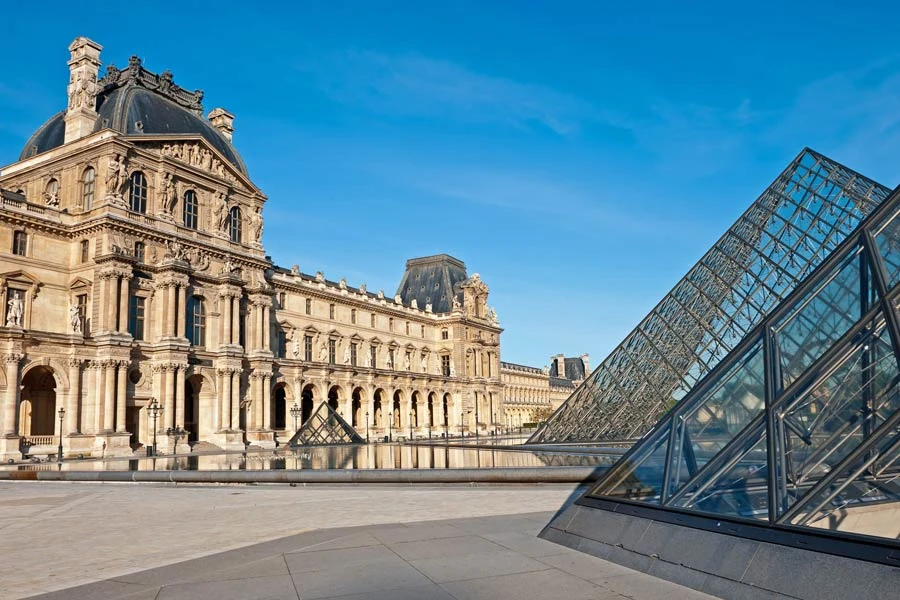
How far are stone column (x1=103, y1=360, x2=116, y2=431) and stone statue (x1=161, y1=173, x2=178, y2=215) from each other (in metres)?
9.91

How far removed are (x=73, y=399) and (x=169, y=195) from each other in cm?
1269

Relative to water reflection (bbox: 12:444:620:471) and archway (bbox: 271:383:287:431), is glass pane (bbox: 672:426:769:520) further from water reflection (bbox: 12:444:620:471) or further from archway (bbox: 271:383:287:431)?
archway (bbox: 271:383:287:431)

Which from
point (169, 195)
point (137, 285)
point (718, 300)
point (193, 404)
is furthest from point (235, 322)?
point (718, 300)

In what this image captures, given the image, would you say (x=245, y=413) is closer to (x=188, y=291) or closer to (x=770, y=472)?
(x=188, y=291)

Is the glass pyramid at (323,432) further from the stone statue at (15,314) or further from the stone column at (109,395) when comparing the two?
the stone statue at (15,314)

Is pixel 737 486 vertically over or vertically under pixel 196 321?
under

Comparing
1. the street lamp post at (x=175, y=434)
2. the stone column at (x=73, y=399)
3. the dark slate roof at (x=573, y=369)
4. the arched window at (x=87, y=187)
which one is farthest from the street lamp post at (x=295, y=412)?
the dark slate roof at (x=573, y=369)

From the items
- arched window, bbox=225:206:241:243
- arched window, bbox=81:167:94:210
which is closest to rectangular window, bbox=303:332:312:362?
arched window, bbox=225:206:241:243

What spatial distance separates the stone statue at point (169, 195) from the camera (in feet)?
140

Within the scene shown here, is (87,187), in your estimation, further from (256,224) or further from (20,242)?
(256,224)

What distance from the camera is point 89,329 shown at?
38.6m

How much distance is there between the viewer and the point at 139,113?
43344mm

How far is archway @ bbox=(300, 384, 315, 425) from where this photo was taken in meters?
57.5

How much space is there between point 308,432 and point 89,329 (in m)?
12.8
